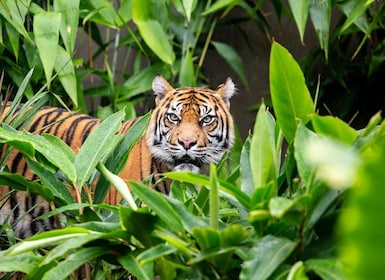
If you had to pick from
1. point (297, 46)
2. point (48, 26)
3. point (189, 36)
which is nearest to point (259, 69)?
point (297, 46)

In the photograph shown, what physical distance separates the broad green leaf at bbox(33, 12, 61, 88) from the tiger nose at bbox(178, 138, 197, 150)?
65 cm

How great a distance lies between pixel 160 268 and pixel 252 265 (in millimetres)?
271

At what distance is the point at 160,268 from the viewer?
1.32 metres

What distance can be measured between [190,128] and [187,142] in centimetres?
7

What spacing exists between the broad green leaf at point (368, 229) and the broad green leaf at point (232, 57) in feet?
12.9

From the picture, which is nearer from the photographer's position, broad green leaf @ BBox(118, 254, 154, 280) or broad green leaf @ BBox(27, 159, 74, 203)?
broad green leaf @ BBox(118, 254, 154, 280)

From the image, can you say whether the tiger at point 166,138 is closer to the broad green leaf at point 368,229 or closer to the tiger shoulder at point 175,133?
the tiger shoulder at point 175,133

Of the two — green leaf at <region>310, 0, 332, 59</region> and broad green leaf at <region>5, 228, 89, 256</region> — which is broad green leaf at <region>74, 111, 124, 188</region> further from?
green leaf at <region>310, 0, 332, 59</region>

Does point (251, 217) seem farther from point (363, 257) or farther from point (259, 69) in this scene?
point (259, 69)

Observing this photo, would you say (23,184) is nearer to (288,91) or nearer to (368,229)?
(288,91)

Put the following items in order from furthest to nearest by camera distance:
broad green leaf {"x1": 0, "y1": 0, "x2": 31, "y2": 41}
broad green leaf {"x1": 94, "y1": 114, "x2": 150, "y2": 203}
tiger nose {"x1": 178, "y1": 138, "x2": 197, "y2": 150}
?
broad green leaf {"x1": 0, "y1": 0, "x2": 31, "y2": 41} → tiger nose {"x1": 178, "y1": 138, "x2": 197, "y2": 150} → broad green leaf {"x1": 94, "y1": 114, "x2": 150, "y2": 203}

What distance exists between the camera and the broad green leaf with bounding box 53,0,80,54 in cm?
341

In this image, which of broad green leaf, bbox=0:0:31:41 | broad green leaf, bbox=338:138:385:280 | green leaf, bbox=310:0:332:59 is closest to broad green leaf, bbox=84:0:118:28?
broad green leaf, bbox=0:0:31:41

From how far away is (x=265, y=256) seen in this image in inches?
43.3
